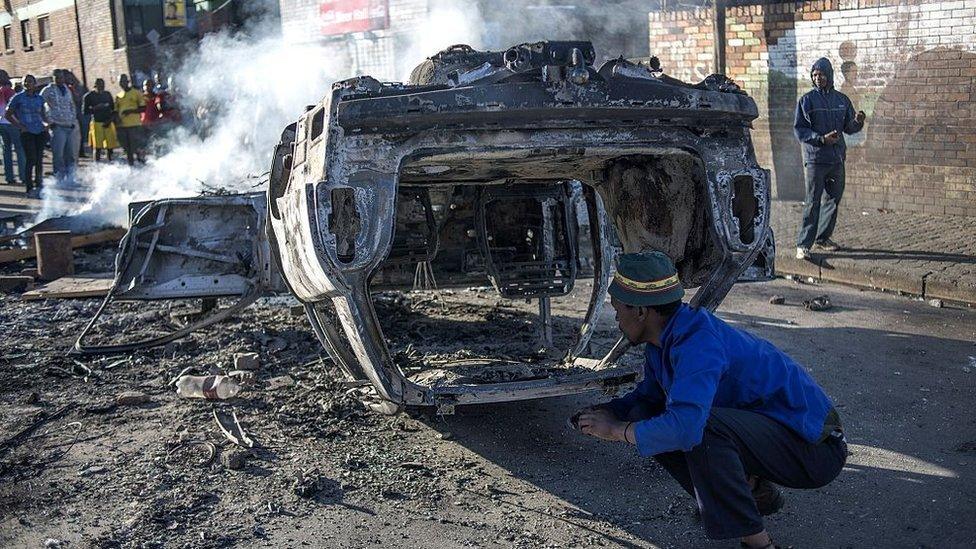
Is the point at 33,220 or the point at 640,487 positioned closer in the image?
the point at 640,487

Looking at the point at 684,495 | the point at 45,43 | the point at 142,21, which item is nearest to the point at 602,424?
the point at 684,495

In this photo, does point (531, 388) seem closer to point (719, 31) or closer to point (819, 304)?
point (819, 304)

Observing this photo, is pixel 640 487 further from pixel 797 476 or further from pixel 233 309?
pixel 233 309

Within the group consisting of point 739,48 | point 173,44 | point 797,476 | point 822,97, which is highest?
point 173,44

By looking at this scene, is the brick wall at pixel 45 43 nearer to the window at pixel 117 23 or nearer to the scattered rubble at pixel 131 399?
the window at pixel 117 23

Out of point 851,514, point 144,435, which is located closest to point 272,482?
point 144,435

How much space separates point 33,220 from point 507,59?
10.5 m

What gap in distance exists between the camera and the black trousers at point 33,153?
15359 mm

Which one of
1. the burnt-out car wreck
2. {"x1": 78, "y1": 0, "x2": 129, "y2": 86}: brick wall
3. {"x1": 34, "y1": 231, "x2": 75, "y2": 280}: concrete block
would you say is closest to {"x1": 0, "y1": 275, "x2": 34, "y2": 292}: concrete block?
{"x1": 34, "y1": 231, "x2": 75, "y2": 280}: concrete block

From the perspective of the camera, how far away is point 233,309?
6.64 metres

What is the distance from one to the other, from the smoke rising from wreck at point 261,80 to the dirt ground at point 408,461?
6.43 m

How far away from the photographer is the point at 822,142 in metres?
8.87

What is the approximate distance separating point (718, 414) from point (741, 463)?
0.59 feet

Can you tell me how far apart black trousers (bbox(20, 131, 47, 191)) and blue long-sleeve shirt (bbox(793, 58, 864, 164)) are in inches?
489
